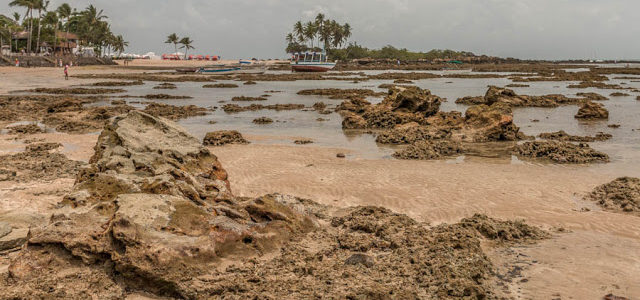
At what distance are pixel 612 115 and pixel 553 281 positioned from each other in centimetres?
2364

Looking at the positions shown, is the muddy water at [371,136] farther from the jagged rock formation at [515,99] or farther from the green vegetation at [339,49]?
the green vegetation at [339,49]

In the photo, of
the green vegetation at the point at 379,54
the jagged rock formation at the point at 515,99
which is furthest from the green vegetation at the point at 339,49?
the jagged rock formation at the point at 515,99

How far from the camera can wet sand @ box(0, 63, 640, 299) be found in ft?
20.4

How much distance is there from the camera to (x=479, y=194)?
10.2m

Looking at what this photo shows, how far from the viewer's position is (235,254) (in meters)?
5.66

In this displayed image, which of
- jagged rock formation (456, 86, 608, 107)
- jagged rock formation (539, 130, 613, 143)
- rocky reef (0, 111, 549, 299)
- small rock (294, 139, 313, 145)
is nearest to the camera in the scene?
rocky reef (0, 111, 549, 299)

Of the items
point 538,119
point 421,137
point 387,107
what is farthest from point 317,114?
point 538,119

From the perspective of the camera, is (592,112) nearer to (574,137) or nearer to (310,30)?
(574,137)

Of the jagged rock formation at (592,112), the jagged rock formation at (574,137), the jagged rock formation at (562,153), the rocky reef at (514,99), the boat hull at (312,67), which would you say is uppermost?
the boat hull at (312,67)

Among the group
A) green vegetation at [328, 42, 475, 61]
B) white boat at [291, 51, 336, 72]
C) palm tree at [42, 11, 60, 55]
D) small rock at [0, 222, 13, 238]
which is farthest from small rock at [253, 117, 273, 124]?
green vegetation at [328, 42, 475, 61]

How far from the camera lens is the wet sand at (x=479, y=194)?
20.4 ft

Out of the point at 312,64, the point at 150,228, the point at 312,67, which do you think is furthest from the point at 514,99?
the point at 312,67

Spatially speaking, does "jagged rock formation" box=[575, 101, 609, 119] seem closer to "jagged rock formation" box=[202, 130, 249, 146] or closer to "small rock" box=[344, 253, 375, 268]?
"jagged rock formation" box=[202, 130, 249, 146]

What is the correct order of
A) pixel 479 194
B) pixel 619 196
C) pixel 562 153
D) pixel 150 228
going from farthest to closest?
pixel 562 153 < pixel 479 194 < pixel 619 196 < pixel 150 228
